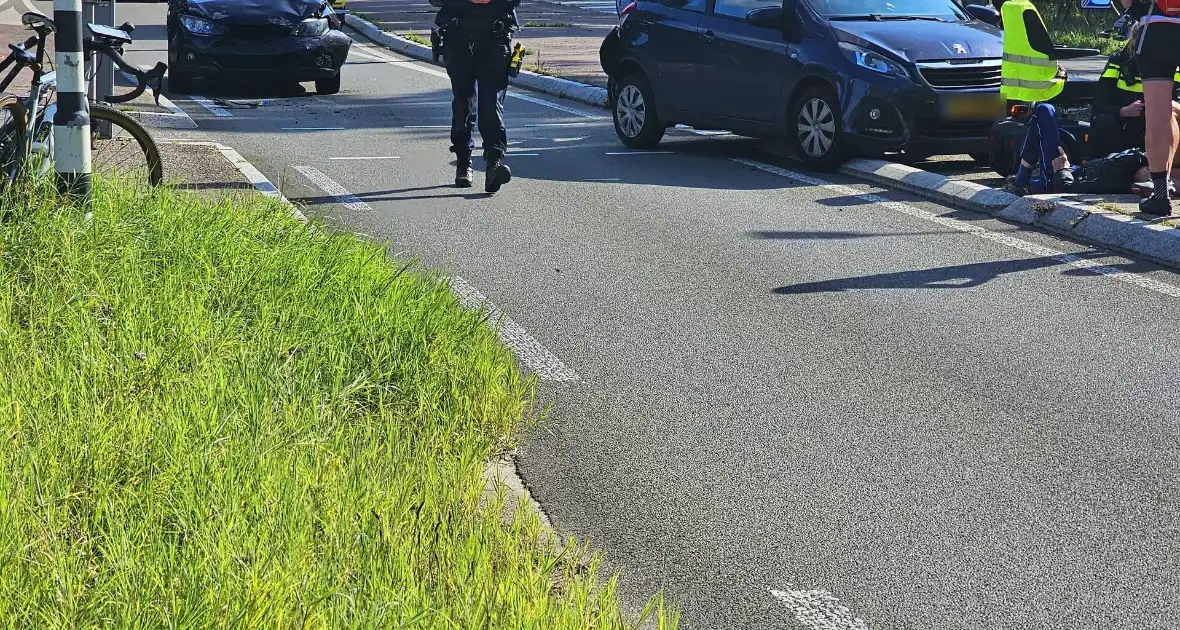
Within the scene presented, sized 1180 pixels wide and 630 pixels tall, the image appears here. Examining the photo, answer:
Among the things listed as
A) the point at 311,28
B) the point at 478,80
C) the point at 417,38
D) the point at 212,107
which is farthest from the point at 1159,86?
the point at 417,38

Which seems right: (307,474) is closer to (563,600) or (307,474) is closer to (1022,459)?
(563,600)

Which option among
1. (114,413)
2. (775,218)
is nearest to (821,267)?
(775,218)

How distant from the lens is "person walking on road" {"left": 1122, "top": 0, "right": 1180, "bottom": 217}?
891 centimetres

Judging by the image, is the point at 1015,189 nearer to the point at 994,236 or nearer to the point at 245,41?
the point at 994,236

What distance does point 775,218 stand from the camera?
9727 mm

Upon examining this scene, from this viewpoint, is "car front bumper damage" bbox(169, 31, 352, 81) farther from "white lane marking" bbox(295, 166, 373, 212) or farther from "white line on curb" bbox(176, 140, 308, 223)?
"white lane marking" bbox(295, 166, 373, 212)

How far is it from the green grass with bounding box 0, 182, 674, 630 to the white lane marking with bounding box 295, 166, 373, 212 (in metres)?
3.00

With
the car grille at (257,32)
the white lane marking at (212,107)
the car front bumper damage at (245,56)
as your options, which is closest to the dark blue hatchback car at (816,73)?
the white lane marking at (212,107)

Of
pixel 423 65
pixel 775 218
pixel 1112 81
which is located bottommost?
pixel 423 65

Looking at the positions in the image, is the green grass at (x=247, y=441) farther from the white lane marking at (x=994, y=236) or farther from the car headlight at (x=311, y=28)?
the car headlight at (x=311, y=28)

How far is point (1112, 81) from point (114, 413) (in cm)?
863

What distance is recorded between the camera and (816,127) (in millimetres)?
11945

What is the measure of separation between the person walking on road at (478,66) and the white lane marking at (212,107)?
17.2ft

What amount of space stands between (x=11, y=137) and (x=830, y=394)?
172 inches
